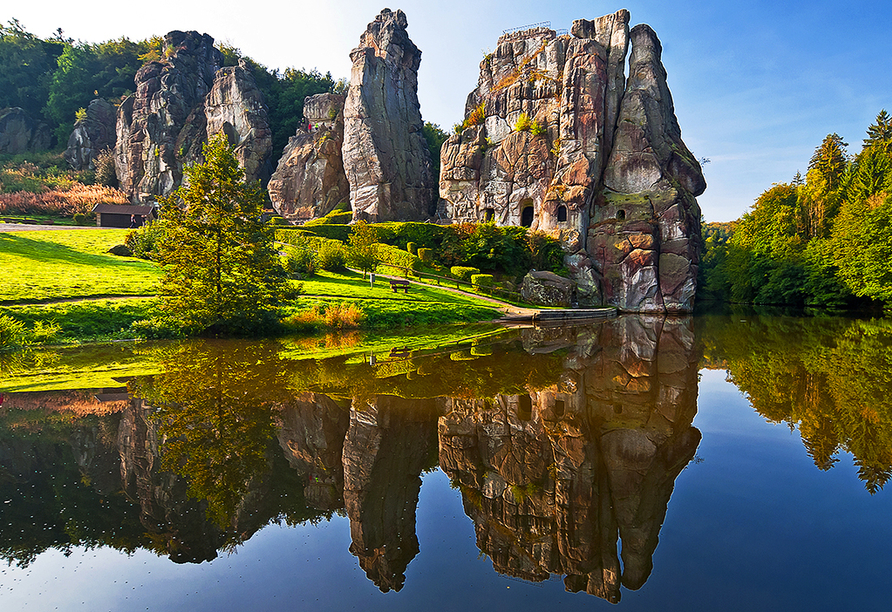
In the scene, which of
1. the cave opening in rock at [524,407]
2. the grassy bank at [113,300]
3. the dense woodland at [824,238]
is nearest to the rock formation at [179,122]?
the grassy bank at [113,300]

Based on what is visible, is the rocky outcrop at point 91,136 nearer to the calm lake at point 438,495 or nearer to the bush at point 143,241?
the bush at point 143,241

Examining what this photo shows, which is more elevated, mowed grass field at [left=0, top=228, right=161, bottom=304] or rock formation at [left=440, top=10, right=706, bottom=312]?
rock formation at [left=440, top=10, right=706, bottom=312]

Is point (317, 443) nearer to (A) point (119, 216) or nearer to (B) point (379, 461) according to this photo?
(B) point (379, 461)

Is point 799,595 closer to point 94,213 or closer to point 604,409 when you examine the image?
point 604,409

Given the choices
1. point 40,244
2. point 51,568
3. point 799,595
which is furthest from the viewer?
point 40,244

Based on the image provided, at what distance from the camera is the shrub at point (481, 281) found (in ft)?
104

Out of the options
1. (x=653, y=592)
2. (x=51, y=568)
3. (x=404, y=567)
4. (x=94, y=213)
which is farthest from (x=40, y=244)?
(x=653, y=592)

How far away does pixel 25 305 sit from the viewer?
15.3 meters

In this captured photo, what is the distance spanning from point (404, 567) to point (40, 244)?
3607cm

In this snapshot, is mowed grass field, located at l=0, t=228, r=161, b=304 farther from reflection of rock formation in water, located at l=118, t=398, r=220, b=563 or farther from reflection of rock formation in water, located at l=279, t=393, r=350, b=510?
reflection of rock formation in water, located at l=118, t=398, r=220, b=563

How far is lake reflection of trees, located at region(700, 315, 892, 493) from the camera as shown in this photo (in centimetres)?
646

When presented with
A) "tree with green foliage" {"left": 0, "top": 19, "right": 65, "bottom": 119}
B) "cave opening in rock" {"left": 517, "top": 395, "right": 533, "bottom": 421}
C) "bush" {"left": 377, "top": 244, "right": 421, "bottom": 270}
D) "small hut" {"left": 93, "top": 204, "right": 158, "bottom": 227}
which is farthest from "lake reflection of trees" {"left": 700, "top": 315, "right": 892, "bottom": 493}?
"tree with green foliage" {"left": 0, "top": 19, "right": 65, "bottom": 119}

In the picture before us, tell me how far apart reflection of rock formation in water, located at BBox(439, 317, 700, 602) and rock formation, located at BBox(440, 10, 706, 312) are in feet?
92.7

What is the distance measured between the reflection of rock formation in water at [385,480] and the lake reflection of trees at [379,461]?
2 centimetres
